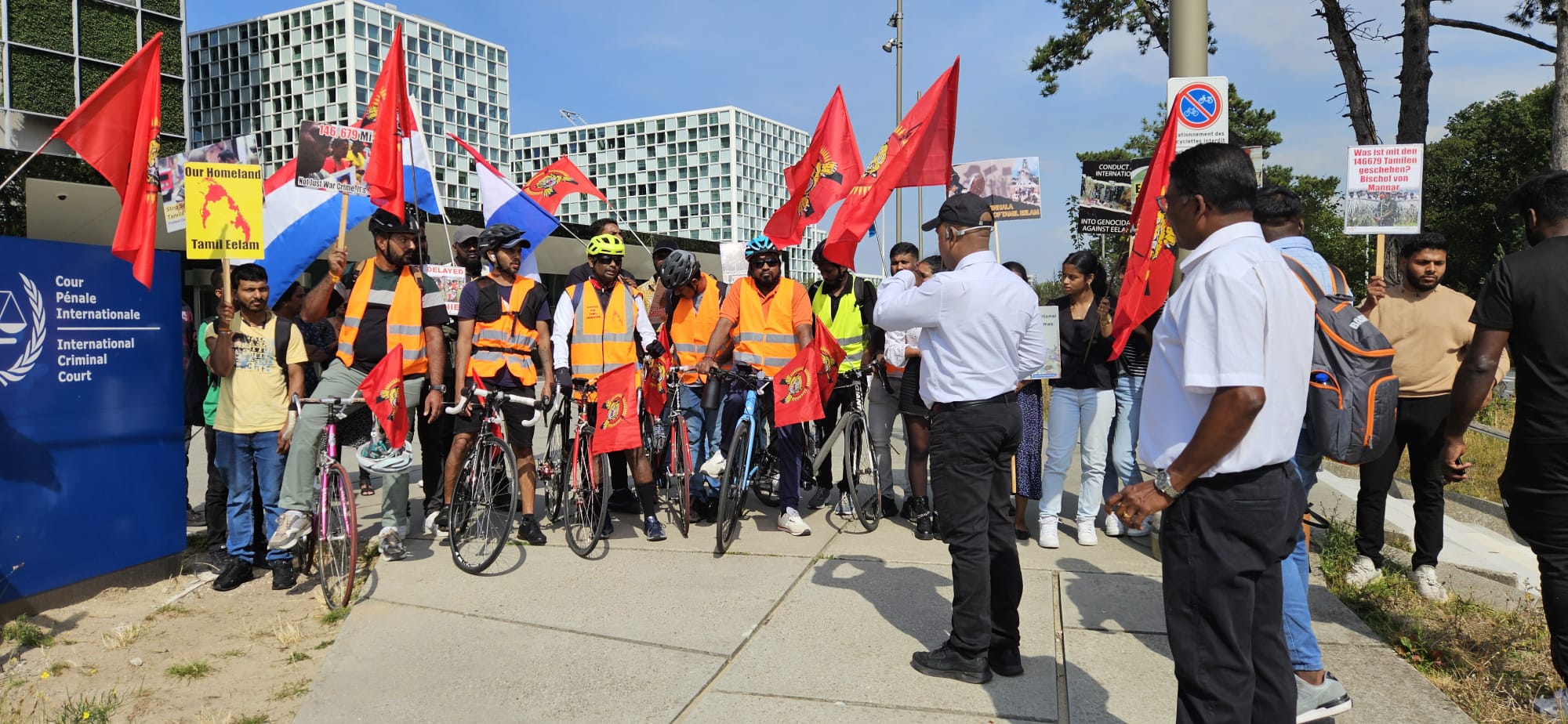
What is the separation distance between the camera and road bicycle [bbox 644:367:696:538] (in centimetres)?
655

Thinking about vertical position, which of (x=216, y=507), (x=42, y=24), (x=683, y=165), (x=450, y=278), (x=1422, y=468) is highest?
(x=683, y=165)

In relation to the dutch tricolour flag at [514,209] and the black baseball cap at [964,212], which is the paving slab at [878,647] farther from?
the dutch tricolour flag at [514,209]

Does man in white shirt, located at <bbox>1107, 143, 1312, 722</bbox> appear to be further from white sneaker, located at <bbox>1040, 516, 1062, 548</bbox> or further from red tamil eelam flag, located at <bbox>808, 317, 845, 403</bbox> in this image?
red tamil eelam flag, located at <bbox>808, 317, 845, 403</bbox>

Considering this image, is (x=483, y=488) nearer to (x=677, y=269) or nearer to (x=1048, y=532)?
(x=677, y=269)

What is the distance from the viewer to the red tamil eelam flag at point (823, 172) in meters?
7.14

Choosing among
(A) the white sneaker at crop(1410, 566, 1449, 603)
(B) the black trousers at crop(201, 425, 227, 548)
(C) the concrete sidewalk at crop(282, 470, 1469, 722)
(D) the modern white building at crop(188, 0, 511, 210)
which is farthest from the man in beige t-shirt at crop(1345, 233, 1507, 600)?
(D) the modern white building at crop(188, 0, 511, 210)

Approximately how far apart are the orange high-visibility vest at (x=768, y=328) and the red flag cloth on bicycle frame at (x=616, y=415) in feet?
2.91

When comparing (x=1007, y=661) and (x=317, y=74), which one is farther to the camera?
(x=317, y=74)

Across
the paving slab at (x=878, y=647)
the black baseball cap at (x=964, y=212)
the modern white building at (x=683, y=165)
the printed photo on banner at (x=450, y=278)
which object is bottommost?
the paving slab at (x=878, y=647)

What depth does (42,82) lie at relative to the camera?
39594 mm

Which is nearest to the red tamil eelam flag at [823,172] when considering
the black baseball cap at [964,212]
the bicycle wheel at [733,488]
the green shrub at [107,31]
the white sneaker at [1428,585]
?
the bicycle wheel at [733,488]

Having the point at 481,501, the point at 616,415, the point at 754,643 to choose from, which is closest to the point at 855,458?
the point at 616,415

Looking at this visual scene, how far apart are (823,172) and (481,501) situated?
3476 mm

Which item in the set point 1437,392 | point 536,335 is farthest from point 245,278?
point 1437,392
